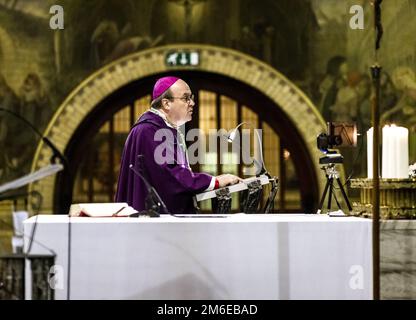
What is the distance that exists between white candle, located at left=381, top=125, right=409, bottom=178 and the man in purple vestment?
3.78ft

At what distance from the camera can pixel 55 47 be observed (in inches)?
368

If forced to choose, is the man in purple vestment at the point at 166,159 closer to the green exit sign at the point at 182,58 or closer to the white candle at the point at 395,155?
the white candle at the point at 395,155

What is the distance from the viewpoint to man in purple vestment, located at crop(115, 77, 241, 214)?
4.77 meters

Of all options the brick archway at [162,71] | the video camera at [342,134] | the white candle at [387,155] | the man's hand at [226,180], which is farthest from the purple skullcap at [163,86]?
the brick archway at [162,71]

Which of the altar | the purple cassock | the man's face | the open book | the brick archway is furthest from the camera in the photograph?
the brick archway

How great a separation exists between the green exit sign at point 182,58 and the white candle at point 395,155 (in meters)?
5.69

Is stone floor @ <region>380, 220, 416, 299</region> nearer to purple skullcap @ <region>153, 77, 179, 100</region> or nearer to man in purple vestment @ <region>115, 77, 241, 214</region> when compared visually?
man in purple vestment @ <region>115, 77, 241, 214</region>

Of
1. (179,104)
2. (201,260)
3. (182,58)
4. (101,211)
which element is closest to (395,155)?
(201,260)

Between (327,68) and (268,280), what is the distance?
612 cm

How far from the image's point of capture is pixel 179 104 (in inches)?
215

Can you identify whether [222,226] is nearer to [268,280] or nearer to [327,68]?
[268,280]

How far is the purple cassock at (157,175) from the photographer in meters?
4.77

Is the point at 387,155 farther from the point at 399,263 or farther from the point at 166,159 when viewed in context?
the point at 166,159

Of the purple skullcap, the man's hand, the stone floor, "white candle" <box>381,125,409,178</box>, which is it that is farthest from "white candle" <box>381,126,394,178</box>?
the purple skullcap
